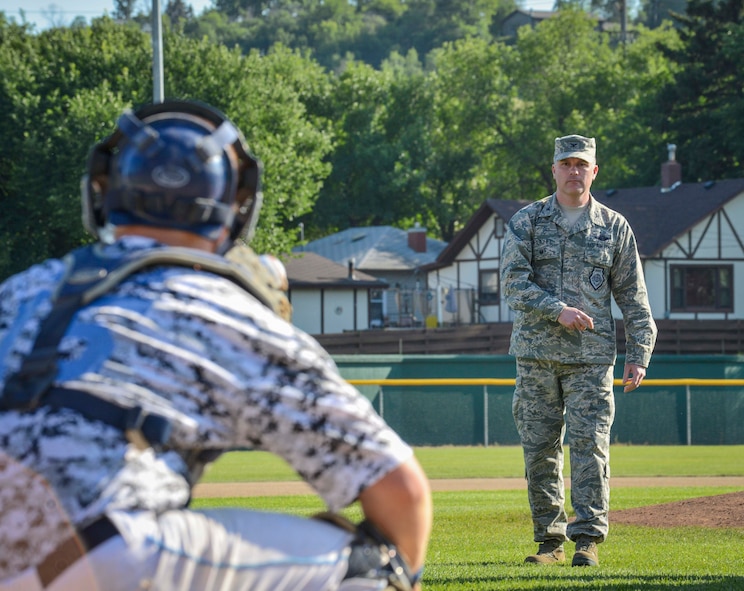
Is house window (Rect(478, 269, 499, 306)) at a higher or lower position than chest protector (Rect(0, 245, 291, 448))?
higher

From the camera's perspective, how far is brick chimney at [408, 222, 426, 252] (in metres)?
69.8

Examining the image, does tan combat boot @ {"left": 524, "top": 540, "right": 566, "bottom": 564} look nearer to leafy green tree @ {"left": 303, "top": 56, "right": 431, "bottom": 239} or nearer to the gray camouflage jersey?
the gray camouflage jersey

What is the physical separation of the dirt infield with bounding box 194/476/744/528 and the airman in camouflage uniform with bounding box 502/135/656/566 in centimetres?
268

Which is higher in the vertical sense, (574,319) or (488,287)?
(488,287)

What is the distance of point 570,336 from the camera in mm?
7516

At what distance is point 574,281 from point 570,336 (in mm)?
339

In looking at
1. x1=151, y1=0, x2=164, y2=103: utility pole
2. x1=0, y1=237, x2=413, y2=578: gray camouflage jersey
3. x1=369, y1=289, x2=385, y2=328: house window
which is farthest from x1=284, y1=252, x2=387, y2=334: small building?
x1=0, y1=237, x2=413, y2=578: gray camouflage jersey

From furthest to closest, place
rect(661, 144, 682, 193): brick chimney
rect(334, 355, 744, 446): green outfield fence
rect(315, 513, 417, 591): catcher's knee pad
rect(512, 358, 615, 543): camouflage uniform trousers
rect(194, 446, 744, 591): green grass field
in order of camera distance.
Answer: rect(661, 144, 682, 193): brick chimney → rect(334, 355, 744, 446): green outfield fence → rect(512, 358, 615, 543): camouflage uniform trousers → rect(194, 446, 744, 591): green grass field → rect(315, 513, 417, 591): catcher's knee pad

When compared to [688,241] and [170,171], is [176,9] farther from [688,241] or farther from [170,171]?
[170,171]

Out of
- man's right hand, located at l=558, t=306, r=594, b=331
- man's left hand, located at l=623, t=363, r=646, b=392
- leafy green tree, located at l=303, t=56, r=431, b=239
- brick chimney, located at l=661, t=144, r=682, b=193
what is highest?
leafy green tree, located at l=303, t=56, r=431, b=239

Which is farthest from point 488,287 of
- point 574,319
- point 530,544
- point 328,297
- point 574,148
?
point 574,319

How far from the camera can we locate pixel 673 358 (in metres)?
25.3

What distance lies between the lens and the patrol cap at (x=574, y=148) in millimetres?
7547

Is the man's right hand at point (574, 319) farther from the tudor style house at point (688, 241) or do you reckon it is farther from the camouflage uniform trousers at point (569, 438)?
the tudor style house at point (688, 241)
